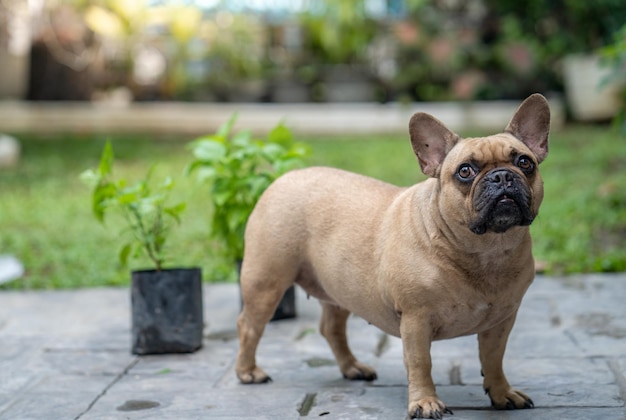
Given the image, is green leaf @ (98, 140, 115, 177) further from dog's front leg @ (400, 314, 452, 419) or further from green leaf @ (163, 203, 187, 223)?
dog's front leg @ (400, 314, 452, 419)

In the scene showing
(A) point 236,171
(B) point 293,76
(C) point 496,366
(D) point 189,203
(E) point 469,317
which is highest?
(B) point 293,76

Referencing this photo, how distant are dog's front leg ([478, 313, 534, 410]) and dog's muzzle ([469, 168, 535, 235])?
0.60 meters

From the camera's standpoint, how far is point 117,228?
27.9 feet

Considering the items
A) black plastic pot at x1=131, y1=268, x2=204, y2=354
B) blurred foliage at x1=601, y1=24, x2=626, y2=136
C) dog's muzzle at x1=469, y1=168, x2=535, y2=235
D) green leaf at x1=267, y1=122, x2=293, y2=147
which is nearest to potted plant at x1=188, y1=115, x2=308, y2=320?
green leaf at x1=267, y1=122, x2=293, y2=147

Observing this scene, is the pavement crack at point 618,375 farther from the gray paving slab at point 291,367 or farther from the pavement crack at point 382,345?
the pavement crack at point 382,345

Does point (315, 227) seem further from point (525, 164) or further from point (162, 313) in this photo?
point (162, 313)

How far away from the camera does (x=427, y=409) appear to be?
351cm

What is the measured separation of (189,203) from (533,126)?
20.7 feet

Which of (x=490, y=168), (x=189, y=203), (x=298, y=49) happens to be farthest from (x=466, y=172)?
(x=298, y=49)

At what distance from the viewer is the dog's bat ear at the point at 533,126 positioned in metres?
3.61

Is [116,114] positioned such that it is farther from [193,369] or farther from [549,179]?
[193,369]

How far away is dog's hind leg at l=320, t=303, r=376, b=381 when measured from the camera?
167 inches

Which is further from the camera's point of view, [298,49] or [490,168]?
[298,49]

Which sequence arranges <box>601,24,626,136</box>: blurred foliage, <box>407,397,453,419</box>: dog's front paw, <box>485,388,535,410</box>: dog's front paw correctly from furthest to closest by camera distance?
<box>601,24,626,136</box>: blurred foliage → <box>485,388,535,410</box>: dog's front paw → <box>407,397,453,419</box>: dog's front paw
